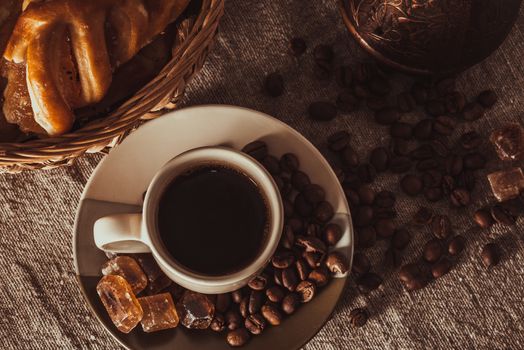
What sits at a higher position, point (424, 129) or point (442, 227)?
point (424, 129)

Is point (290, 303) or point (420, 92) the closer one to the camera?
point (290, 303)

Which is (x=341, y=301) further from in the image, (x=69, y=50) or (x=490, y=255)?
(x=69, y=50)

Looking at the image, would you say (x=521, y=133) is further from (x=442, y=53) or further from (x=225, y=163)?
(x=225, y=163)

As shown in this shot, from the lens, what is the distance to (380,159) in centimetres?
124

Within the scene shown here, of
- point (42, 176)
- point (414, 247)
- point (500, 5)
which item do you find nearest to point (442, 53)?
point (500, 5)

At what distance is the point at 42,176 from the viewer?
1260 mm

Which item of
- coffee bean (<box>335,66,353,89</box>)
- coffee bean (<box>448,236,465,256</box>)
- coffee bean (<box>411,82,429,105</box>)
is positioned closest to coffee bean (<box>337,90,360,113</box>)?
coffee bean (<box>335,66,353,89</box>)

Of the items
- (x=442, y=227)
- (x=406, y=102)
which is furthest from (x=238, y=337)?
(x=406, y=102)

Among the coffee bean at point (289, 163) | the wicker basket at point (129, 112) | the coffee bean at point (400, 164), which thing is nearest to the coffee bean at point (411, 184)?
the coffee bean at point (400, 164)

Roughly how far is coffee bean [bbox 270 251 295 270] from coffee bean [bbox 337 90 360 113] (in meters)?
0.31

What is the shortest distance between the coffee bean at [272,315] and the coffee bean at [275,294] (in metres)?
0.01

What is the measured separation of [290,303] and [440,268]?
309 millimetres

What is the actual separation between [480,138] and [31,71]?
2.76 feet

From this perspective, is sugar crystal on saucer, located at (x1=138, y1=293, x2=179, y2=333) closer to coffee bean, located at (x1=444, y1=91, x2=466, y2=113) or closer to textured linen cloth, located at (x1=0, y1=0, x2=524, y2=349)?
textured linen cloth, located at (x1=0, y1=0, x2=524, y2=349)
